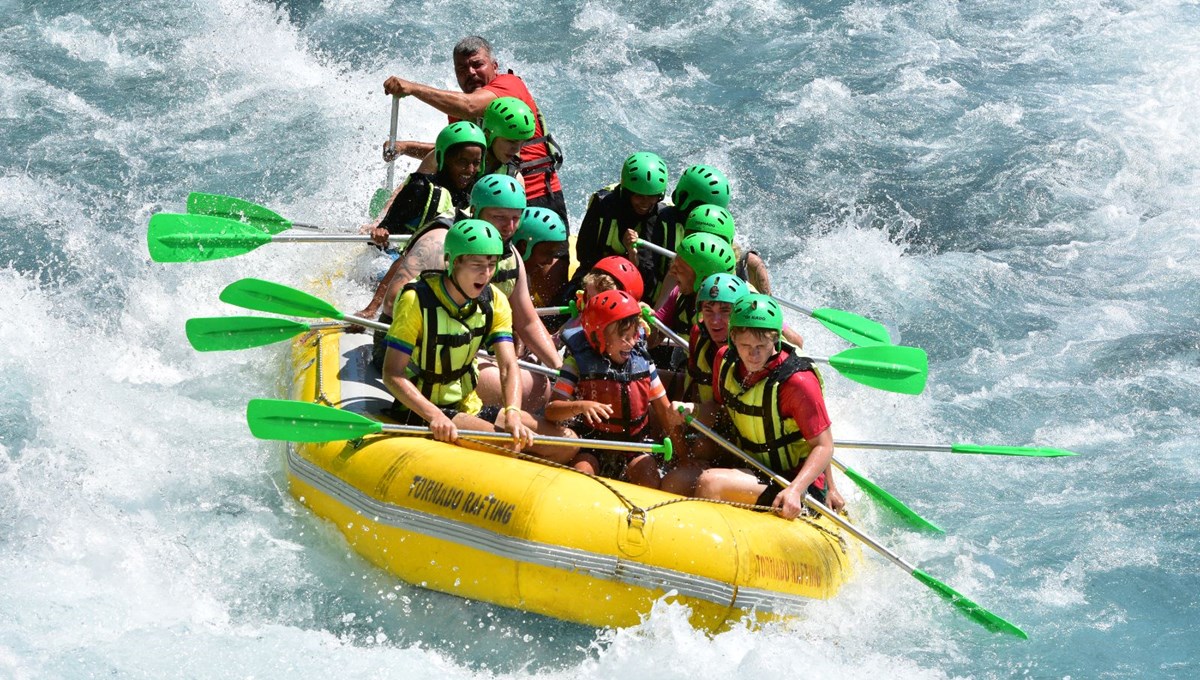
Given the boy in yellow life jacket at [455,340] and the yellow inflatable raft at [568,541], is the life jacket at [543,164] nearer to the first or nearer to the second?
the boy in yellow life jacket at [455,340]

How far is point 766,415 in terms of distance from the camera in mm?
5090

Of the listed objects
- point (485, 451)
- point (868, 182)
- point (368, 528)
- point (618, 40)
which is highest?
point (618, 40)

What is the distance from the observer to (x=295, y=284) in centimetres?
791

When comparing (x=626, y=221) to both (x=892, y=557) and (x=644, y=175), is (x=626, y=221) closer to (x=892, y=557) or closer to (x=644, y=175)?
(x=644, y=175)

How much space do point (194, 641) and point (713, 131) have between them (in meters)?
7.56

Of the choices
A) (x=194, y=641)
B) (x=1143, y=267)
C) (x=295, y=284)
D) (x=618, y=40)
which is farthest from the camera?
(x=618, y=40)

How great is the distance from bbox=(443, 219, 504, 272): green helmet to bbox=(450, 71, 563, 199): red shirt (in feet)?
6.00

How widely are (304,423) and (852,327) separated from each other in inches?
109

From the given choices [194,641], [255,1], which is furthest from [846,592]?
[255,1]

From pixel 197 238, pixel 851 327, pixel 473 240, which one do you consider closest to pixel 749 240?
pixel 851 327

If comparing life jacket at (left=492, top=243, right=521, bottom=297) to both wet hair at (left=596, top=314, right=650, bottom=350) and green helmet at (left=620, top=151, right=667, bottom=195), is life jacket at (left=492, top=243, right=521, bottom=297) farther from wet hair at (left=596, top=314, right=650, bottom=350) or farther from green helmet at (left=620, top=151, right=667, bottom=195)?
green helmet at (left=620, top=151, right=667, bottom=195)

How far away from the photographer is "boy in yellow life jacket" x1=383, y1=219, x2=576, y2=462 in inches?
198

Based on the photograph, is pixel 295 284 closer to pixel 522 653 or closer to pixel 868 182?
pixel 522 653

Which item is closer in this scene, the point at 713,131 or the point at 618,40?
the point at 713,131
